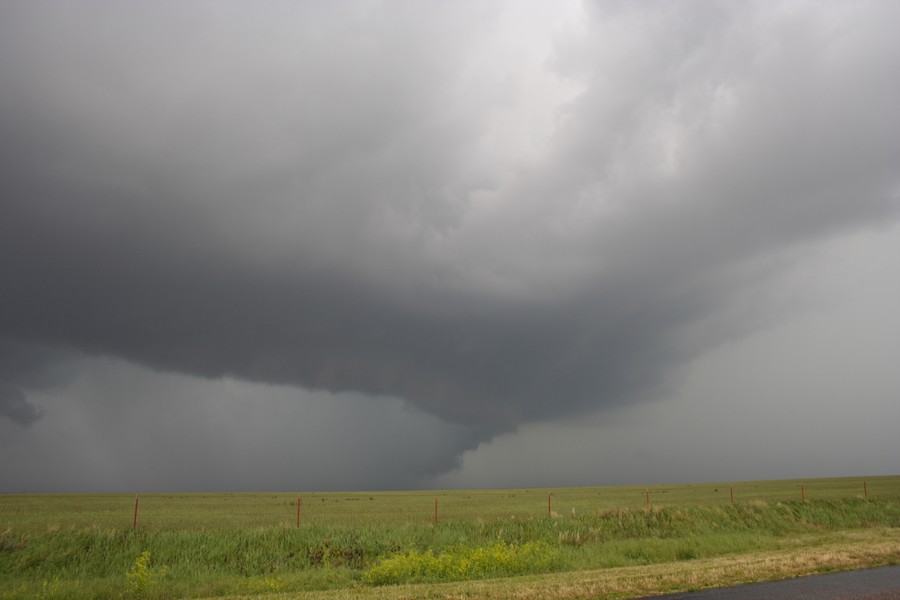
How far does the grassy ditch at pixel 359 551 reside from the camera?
20656 millimetres

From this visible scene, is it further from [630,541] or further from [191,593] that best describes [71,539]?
[630,541]

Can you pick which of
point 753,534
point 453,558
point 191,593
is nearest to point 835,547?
point 753,534

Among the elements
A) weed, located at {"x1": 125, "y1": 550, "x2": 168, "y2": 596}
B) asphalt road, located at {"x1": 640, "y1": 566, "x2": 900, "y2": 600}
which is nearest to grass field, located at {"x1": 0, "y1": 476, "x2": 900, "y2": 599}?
weed, located at {"x1": 125, "y1": 550, "x2": 168, "y2": 596}

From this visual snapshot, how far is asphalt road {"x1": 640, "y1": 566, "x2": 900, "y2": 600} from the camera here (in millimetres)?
14881

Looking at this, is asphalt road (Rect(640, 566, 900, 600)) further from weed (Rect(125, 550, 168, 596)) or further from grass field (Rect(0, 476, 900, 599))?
weed (Rect(125, 550, 168, 596))

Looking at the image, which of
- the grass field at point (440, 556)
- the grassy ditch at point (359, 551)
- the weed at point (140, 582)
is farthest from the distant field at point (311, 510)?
the weed at point (140, 582)

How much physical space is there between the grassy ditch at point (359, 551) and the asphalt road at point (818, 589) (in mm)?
5139

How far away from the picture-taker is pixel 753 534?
1294 inches

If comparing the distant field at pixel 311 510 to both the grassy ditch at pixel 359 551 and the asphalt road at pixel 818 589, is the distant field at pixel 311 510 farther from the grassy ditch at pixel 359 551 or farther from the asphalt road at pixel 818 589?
the asphalt road at pixel 818 589

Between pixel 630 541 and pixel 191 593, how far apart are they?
2015 centimetres

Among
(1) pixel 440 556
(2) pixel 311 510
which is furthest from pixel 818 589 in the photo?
(2) pixel 311 510

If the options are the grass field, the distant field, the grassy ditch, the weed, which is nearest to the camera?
the grass field

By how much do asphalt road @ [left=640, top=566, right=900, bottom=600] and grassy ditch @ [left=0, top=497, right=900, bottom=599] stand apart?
514cm

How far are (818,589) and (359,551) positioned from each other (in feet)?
60.0
